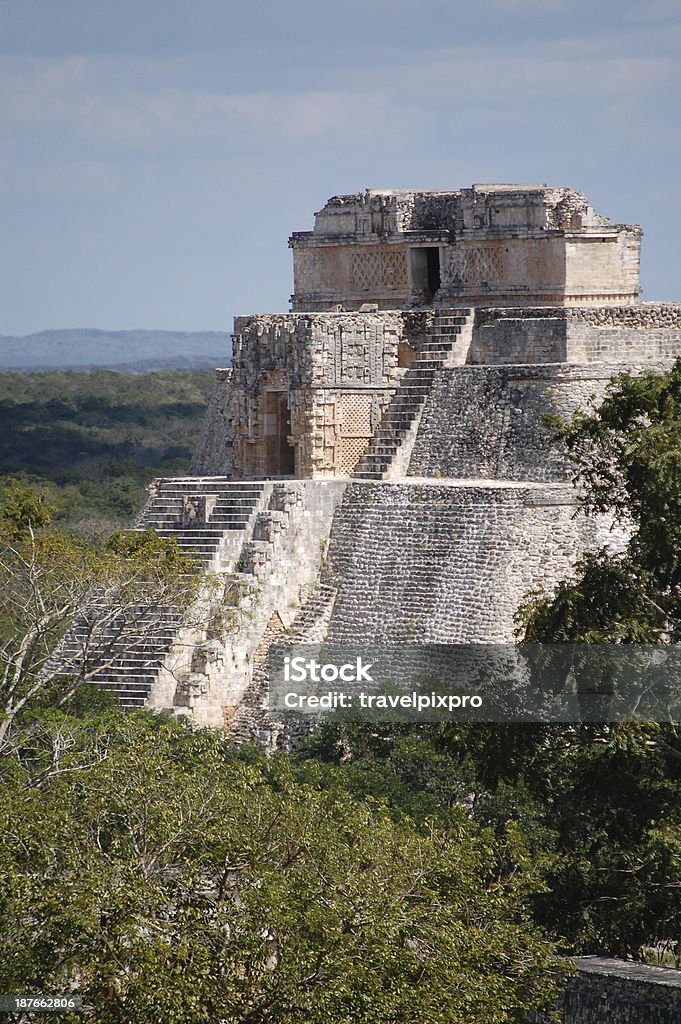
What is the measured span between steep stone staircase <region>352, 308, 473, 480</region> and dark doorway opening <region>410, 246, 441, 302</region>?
1.51 metres

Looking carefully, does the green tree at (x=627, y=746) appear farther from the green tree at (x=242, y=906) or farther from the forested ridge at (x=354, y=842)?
the green tree at (x=242, y=906)

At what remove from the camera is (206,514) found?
22625 millimetres

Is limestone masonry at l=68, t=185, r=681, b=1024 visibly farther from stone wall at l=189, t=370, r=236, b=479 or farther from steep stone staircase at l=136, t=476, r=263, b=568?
stone wall at l=189, t=370, r=236, b=479

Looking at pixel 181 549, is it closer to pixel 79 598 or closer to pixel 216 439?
pixel 79 598

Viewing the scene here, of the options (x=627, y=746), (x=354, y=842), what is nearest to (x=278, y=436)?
(x=627, y=746)

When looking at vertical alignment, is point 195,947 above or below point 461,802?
above

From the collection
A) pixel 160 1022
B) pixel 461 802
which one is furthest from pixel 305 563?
pixel 160 1022

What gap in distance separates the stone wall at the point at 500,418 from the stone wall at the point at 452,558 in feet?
1.33

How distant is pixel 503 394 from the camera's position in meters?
22.2

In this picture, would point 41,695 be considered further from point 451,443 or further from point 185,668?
point 451,443

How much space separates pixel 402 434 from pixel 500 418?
4.22 feet

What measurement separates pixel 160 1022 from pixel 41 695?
8.14m

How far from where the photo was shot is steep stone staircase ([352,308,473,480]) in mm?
22891

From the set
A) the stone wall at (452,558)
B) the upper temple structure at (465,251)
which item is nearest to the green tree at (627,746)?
the stone wall at (452,558)
